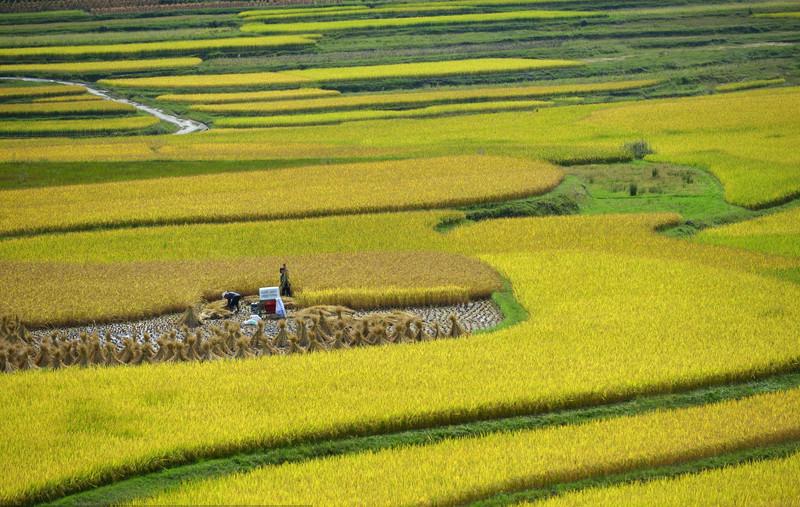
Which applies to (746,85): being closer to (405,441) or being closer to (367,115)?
(367,115)

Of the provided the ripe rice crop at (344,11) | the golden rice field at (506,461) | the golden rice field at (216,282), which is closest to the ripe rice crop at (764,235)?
the golden rice field at (216,282)

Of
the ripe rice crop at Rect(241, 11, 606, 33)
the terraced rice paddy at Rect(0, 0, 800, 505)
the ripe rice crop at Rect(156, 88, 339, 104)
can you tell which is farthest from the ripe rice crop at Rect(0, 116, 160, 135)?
the ripe rice crop at Rect(241, 11, 606, 33)

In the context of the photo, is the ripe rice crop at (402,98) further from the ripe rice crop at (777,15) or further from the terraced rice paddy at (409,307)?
the ripe rice crop at (777,15)

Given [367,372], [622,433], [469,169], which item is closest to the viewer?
[622,433]

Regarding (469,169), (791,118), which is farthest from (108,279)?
(791,118)

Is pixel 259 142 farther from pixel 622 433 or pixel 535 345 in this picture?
pixel 622 433
